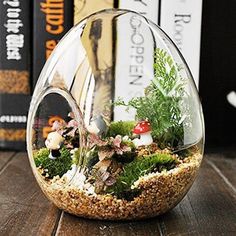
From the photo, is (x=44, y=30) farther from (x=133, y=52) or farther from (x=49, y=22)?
(x=133, y=52)

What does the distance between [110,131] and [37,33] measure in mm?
373

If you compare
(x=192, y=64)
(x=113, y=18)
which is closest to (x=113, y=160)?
(x=113, y=18)

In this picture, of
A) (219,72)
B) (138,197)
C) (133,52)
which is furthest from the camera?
(219,72)

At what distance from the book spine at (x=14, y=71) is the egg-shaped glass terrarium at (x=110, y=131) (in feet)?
0.95

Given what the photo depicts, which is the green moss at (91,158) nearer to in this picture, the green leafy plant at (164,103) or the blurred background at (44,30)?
the green leafy plant at (164,103)

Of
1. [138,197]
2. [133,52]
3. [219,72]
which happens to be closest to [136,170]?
[138,197]

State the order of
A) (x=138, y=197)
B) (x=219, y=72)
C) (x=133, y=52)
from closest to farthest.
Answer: (x=138, y=197)
(x=133, y=52)
(x=219, y=72)

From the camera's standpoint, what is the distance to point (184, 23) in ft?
3.26

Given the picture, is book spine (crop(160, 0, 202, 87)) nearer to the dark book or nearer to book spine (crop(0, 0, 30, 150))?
the dark book

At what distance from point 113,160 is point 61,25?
408 mm

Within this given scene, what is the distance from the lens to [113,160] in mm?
637

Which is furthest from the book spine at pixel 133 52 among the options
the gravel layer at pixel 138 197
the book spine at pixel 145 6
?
the gravel layer at pixel 138 197

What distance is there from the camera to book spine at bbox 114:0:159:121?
2.39 ft

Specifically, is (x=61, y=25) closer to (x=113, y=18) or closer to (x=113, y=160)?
(x=113, y=18)
